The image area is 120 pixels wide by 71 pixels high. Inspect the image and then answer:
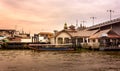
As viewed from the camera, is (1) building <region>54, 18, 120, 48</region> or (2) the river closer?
(2) the river

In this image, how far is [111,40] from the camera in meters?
51.3

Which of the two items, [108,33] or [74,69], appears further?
[108,33]

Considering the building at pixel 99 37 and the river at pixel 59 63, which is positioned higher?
the building at pixel 99 37

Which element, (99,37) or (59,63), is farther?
(99,37)

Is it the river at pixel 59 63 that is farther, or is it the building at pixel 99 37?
the building at pixel 99 37

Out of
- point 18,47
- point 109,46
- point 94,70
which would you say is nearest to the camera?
point 94,70

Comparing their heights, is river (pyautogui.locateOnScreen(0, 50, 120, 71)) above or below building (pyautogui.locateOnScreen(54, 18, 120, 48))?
below

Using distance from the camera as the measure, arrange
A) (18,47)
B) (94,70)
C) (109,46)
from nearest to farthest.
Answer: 1. (94,70)
2. (109,46)
3. (18,47)

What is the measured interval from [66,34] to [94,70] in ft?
137

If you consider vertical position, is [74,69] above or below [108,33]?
below

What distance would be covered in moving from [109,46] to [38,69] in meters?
30.1

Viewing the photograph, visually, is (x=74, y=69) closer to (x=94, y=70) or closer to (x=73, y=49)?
(x=94, y=70)

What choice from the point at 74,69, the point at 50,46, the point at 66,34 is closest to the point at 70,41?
the point at 66,34

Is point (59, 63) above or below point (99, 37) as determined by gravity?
below
